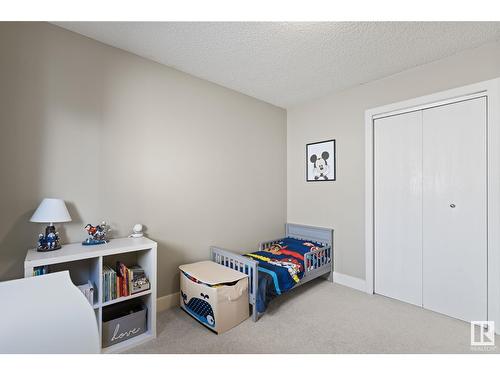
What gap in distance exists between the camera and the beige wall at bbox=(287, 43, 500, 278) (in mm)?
2164

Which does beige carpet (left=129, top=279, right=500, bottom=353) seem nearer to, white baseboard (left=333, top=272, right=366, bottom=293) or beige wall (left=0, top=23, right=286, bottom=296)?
white baseboard (left=333, top=272, right=366, bottom=293)

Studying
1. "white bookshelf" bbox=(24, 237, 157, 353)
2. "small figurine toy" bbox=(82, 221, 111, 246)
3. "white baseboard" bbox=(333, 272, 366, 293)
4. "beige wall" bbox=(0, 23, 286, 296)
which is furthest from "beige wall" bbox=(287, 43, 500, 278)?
"small figurine toy" bbox=(82, 221, 111, 246)

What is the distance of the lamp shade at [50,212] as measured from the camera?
161cm

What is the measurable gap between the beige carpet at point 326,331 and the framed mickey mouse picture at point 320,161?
1453mm

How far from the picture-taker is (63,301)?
832mm

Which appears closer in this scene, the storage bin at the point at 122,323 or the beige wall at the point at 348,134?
the storage bin at the point at 122,323

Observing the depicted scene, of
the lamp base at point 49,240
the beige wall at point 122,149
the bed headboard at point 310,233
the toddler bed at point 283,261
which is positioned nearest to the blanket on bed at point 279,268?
the toddler bed at point 283,261

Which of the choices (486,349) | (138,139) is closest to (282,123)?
(138,139)

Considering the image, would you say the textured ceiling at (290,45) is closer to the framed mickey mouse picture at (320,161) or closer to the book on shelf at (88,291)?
the framed mickey mouse picture at (320,161)

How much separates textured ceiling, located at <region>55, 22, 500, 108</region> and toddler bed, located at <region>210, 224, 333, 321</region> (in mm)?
1795

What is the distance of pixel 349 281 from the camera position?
2900 millimetres

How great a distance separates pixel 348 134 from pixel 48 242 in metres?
2.96
